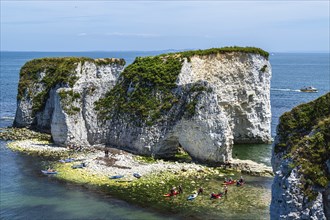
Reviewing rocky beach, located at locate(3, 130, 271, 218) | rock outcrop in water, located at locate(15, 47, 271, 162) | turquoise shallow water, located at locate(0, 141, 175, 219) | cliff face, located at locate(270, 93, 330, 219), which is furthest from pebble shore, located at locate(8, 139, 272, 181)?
cliff face, located at locate(270, 93, 330, 219)

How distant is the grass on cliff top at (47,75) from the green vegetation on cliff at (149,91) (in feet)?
38.0

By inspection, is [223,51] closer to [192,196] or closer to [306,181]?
[192,196]

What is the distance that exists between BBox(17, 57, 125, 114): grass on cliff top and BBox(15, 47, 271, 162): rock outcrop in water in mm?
338

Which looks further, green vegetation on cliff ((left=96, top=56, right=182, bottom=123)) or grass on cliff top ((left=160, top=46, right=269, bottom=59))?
grass on cliff top ((left=160, top=46, right=269, bottom=59))

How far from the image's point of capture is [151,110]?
55844 millimetres

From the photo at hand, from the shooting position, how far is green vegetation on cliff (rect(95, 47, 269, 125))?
55.0 m

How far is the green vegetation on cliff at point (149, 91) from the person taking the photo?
55.0 meters

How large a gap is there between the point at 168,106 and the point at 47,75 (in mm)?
29341

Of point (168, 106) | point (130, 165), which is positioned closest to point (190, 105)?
point (168, 106)

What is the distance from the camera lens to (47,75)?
75.2 metres

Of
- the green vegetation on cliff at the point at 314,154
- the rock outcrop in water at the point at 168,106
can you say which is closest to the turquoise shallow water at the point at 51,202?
Result: the rock outcrop in water at the point at 168,106

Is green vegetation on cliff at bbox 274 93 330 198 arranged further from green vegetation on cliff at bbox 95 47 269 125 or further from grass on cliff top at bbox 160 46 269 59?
grass on cliff top at bbox 160 46 269 59

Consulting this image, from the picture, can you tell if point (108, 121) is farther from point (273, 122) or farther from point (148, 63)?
point (273, 122)

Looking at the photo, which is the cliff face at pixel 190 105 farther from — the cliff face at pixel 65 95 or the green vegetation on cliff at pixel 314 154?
the green vegetation on cliff at pixel 314 154
